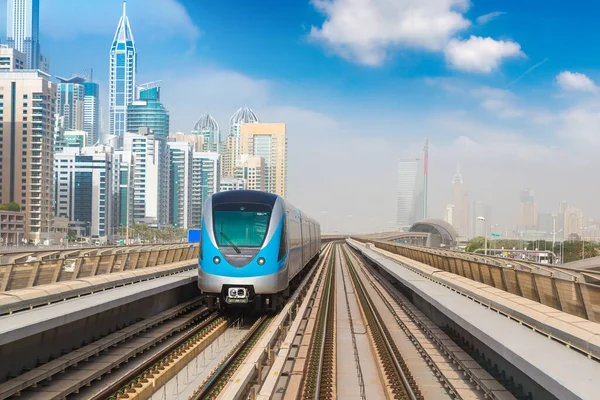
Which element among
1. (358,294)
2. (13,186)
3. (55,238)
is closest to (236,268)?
(358,294)

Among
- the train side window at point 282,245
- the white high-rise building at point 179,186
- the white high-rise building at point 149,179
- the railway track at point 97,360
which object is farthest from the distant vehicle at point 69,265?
the white high-rise building at point 179,186

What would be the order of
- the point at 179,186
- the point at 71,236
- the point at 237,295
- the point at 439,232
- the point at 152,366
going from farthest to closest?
the point at 179,186, the point at 439,232, the point at 71,236, the point at 237,295, the point at 152,366

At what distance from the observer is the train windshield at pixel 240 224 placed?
16.1m

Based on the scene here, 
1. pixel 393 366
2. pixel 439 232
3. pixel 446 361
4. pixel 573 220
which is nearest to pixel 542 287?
pixel 446 361

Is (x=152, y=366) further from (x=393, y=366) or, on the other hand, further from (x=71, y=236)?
(x=71, y=236)

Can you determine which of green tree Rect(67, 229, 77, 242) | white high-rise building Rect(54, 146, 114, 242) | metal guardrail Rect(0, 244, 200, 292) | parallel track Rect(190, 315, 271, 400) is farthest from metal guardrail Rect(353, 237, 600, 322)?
white high-rise building Rect(54, 146, 114, 242)

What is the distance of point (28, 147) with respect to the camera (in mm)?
117375

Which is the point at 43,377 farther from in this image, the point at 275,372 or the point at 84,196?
the point at 84,196

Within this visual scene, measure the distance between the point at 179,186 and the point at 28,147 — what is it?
247 ft

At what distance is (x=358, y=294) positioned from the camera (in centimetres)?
2630

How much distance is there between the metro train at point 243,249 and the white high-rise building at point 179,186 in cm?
17499

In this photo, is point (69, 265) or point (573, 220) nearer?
point (69, 265)

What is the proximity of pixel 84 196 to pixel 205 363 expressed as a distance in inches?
5838

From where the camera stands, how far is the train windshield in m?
16.1
